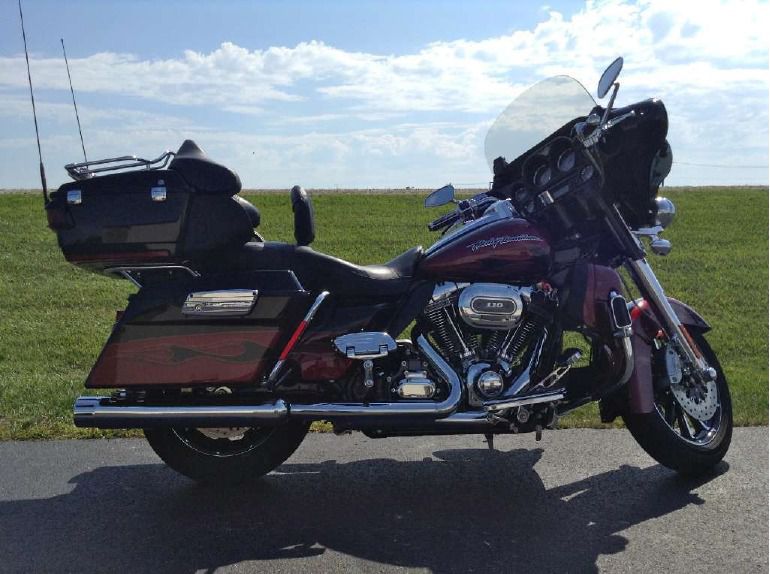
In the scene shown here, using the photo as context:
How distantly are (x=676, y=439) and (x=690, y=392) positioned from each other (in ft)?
1.06

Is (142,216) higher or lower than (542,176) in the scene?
lower

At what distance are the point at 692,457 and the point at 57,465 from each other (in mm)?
3465

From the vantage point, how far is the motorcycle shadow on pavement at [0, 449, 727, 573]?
3465 millimetres

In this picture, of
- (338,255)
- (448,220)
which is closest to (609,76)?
(448,220)

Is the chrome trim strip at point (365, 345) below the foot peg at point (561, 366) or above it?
above

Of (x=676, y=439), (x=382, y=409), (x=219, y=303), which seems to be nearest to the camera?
(x=219, y=303)

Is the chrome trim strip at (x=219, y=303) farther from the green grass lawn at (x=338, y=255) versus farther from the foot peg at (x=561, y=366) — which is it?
the green grass lawn at (x=338, y=255)

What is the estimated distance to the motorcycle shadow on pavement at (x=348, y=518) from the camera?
11.4ft

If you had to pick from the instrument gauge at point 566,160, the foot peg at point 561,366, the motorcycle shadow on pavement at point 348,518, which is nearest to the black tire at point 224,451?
the motorcycle shadow on pavement at point 348,518

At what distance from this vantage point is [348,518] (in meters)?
3.88

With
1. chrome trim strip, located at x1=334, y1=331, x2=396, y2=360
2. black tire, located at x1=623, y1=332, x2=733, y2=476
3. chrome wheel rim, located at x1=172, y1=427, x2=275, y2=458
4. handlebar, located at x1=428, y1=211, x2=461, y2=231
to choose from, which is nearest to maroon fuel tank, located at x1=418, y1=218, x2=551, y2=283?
chrome trim strip, located at x1=334, y1=331, x2=396, y2=360

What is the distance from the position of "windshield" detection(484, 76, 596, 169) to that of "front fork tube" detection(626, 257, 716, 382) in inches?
33.3

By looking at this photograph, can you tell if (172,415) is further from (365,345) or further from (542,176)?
(542,176)

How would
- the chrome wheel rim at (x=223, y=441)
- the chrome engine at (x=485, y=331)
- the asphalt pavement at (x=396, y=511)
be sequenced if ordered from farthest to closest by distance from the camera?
the chrome wheel rim at (x=223, y=441) → the chrome engine at (x=485, y=331) → the asphalt pavement at (x=396, y=511)
